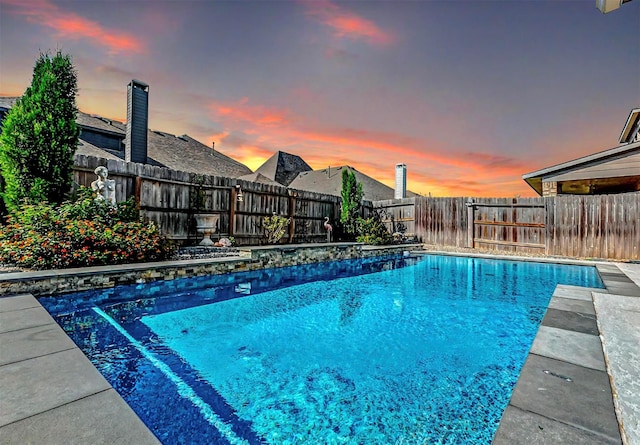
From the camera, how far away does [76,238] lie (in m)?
5.04

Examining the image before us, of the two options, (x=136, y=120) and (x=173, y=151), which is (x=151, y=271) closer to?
(x=136, y=120)

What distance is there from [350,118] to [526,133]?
6343 mm

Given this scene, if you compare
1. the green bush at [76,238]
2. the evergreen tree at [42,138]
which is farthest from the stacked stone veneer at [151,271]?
the evergreen tree at [42,138]

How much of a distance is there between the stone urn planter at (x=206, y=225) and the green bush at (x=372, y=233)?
5.67 metres

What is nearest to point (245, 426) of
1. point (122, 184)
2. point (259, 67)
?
point (122, 184)

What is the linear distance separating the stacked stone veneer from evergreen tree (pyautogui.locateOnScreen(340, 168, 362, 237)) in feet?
9.63

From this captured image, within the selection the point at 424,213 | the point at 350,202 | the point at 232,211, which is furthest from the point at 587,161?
the point at 232,211

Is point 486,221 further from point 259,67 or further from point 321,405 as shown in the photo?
point 321,405

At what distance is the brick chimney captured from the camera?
32.7ft

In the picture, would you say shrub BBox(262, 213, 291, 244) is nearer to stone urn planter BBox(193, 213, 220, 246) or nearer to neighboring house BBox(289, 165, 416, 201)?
stone urn planter BBox(193, 213, 220, 246)

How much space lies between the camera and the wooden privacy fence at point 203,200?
7.07 metres

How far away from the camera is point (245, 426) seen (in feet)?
6.09

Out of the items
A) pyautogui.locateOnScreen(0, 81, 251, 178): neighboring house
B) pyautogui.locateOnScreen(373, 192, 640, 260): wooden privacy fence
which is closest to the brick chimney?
pyautogui.locateOnScreen(0, 81, 251, 178): neighboring house

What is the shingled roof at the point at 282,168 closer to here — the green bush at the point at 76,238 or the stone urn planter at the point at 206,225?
the stone urn planter at the point at 206,225
